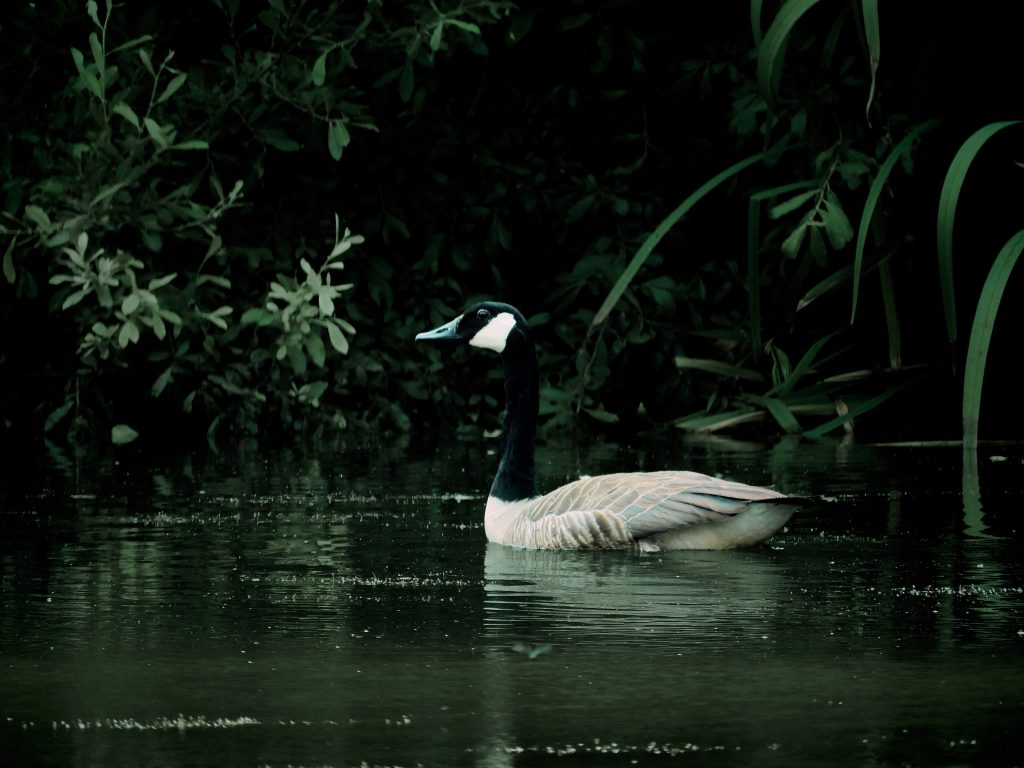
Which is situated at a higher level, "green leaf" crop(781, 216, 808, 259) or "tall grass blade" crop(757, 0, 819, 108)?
"tall grass blade" crop(757, 0, 819, 108)

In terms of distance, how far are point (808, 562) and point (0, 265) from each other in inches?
312

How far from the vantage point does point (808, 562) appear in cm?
795

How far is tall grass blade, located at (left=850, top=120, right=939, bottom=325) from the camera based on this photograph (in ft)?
37.7

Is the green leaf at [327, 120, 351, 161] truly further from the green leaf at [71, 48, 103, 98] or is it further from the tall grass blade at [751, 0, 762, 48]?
the tall grass blade at [751, 0, 762, 48]

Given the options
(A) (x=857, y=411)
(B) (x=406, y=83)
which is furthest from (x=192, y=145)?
(A) (x=857, y=411)

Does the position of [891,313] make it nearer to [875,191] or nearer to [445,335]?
[875,191]

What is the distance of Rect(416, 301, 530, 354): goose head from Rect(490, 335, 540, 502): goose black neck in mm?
17

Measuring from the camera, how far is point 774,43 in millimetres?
11805

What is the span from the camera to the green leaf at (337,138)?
13211 millimetres

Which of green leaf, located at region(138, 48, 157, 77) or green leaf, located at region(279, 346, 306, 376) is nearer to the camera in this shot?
green leaf, located at region(138, 48, 157, 77)

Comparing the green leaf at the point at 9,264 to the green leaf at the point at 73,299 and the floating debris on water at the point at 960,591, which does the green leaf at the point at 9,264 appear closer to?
the green leaf at the point at 73,299

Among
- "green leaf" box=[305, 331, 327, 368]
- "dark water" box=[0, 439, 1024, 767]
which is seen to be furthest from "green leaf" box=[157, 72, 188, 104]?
"dark water" box=[0, 439, 1024, 767]

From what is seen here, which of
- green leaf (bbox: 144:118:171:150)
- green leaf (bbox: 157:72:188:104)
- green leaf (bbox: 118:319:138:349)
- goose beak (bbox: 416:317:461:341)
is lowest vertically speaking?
goose beak (bbox: 416:317:461:341)

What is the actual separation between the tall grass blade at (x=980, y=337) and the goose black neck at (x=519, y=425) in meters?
2.67
